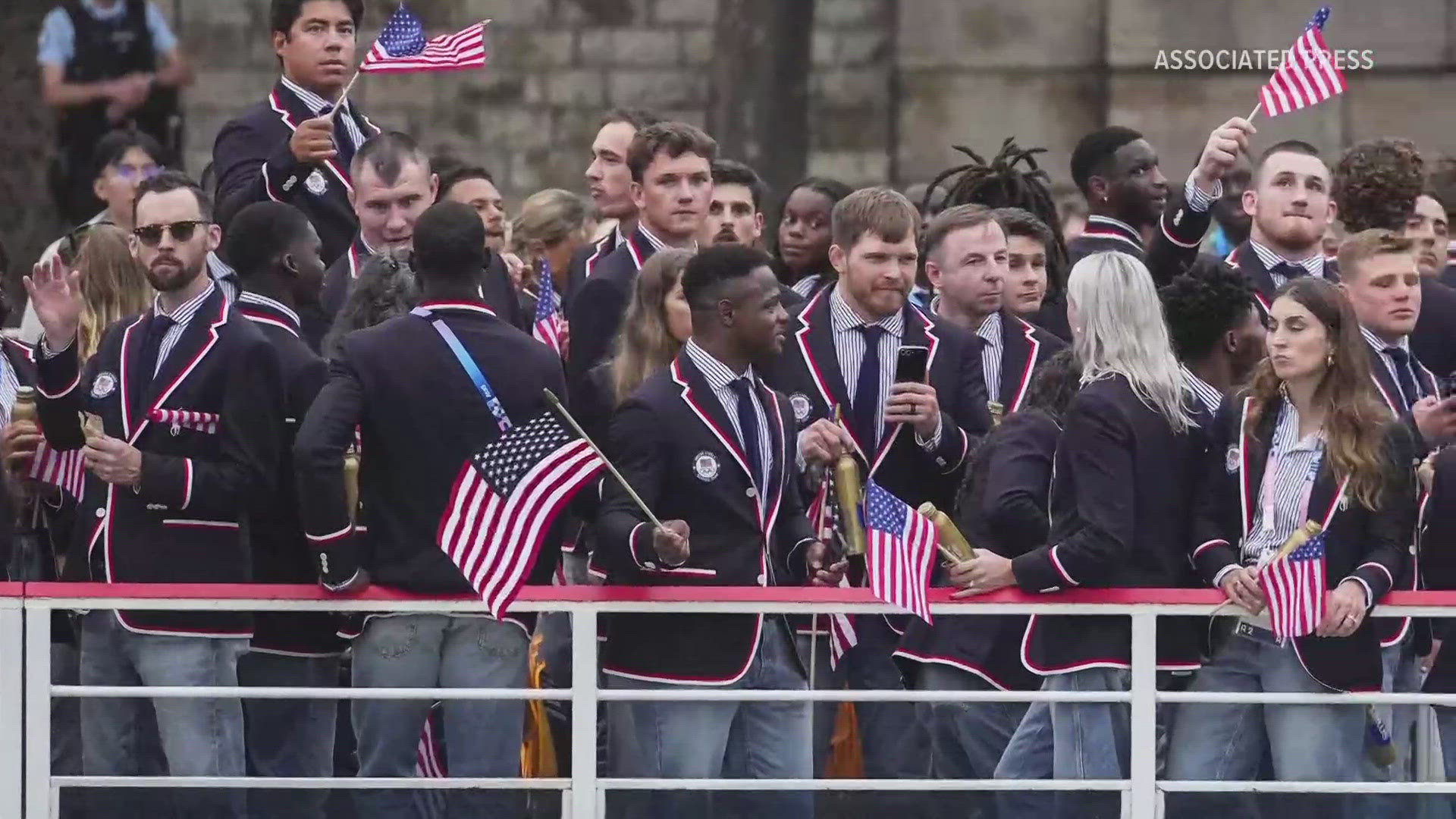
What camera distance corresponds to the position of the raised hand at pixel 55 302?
8273 mm

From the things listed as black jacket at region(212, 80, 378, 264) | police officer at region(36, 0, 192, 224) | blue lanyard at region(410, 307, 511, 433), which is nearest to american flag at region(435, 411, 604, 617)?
blue lanyard at region(410, 307, 511, 433)

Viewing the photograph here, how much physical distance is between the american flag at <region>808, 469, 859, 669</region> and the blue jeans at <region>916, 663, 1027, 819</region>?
404mm

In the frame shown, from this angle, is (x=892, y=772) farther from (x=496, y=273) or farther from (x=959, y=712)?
(x=496, y=273)

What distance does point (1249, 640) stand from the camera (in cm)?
809

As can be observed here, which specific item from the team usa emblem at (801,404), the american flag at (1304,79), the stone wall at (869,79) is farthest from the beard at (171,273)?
the stone wall at (869,79)

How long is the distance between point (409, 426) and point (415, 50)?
2.92 meters

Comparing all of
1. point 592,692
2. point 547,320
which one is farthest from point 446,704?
point 547,320

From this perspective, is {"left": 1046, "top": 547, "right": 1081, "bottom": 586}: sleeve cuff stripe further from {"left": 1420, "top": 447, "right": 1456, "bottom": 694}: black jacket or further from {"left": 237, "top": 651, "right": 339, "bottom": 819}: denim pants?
{"left": 237, "top": 651, "right": 339, "bottom": 819}: denim pants

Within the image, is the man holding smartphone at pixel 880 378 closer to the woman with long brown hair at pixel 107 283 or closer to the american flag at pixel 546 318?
the american flag at pixel 546 318

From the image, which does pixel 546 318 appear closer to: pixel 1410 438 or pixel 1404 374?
pixel 1404 374

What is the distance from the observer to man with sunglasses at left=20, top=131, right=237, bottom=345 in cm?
1072

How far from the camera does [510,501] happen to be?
7852 mm

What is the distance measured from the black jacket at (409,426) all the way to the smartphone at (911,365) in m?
1.20

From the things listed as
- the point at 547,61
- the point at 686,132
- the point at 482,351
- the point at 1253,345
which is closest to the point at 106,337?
the point at 482,351
